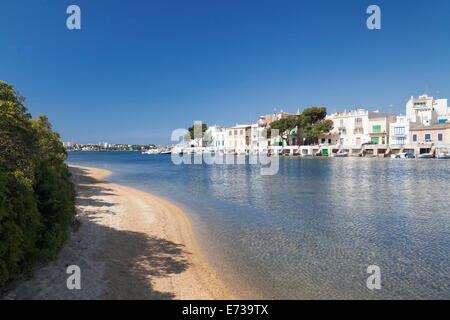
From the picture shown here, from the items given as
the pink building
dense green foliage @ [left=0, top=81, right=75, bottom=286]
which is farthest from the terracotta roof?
dense green foliage @ [left=0, top=81, right=75, bottom=286]

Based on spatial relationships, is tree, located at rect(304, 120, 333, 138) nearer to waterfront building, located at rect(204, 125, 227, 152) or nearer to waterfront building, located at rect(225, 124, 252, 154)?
waterfront building, located at rect(225, 124, 252, 154)

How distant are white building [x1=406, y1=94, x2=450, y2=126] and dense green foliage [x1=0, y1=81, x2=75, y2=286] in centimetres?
8681

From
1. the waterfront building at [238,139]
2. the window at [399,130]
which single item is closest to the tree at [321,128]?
the window at [399,130]

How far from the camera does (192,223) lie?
13.5m

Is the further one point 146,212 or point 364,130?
point 364,130

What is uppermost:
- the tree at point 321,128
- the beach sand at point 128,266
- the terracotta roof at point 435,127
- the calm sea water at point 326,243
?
the tree at point 321,128

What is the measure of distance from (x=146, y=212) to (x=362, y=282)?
11.3 metres

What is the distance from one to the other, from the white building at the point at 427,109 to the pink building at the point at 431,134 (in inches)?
216

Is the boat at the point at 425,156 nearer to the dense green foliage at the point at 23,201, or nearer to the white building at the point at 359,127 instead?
the white building at the point at 359,127

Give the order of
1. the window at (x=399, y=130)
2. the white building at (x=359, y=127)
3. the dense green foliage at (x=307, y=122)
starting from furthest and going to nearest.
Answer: the dense green foliage at (x=307, y=122) → the white building at (x=359, y=127) → the window at (x=399, y=130)

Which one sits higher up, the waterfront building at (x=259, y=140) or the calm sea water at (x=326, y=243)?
the waterfront building at (x=259, y=140)

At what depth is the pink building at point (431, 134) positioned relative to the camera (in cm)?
6388
